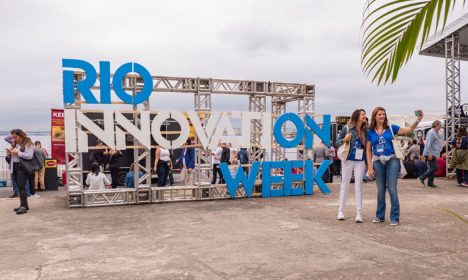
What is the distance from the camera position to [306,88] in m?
10.8

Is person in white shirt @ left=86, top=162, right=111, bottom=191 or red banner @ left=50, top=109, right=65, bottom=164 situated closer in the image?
person in white shirt @ left=86, top=162, right=111, bottom=191

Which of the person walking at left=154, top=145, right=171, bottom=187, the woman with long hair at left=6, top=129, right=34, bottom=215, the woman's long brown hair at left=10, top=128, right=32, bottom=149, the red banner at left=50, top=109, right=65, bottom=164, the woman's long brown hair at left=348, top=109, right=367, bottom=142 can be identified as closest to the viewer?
the woman's long brown hair at left=348, top=109, right=367, bottom=142

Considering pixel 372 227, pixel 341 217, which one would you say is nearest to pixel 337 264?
pixel 372 227

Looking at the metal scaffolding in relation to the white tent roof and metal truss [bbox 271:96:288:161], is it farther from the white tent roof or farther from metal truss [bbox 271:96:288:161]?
the white tent roof

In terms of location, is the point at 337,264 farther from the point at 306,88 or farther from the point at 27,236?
the point at 306,88

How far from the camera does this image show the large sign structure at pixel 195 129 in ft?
27.3

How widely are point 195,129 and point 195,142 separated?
2.08 ft

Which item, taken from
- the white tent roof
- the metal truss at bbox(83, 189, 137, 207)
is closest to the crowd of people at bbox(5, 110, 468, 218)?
the metal truss at bbox(83, 189, 137, 207)

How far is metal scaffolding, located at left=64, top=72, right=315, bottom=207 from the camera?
860 centimetres

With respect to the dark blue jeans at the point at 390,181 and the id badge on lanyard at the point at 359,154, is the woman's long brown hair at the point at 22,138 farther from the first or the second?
the dark blue jeans at the point at 390,181

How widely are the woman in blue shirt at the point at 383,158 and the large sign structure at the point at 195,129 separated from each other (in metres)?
3.63

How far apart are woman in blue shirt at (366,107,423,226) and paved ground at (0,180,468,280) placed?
0.41 meters

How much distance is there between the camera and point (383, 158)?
621 centimetres

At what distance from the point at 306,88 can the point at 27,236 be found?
7.83m
